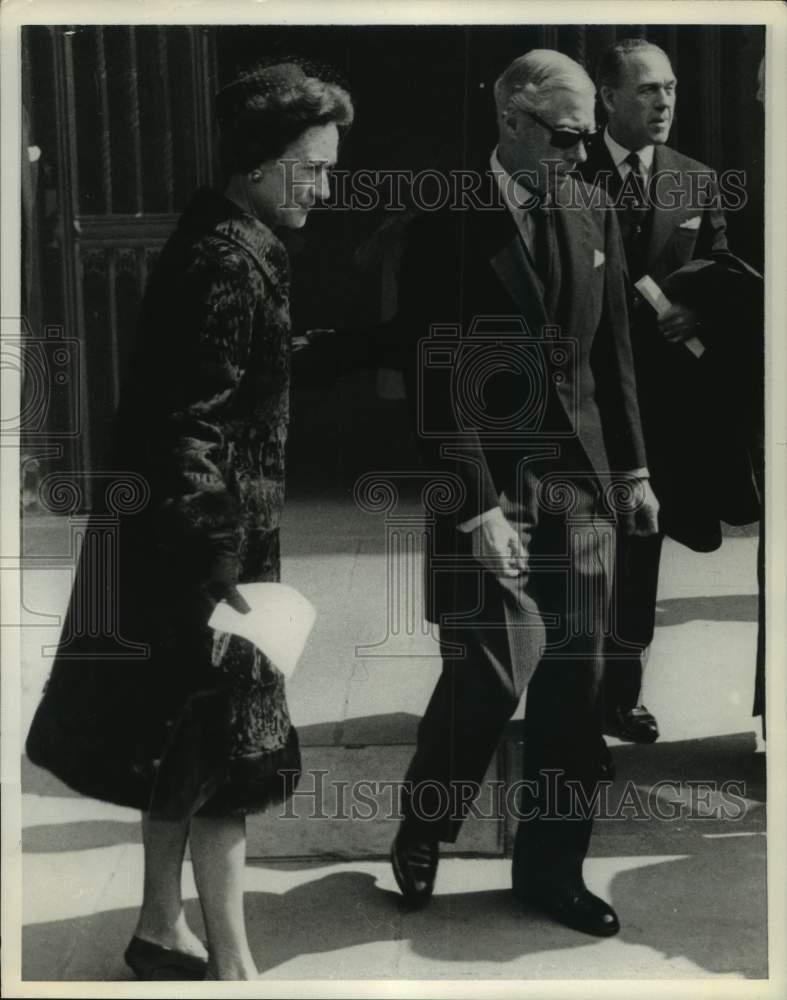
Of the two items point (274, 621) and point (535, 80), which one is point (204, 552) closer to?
point (274, 621)

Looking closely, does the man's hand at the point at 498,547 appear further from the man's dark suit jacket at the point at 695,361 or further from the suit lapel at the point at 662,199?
the suit lapel at the point at 662,199

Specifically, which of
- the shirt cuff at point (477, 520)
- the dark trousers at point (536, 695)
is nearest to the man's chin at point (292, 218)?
the shirt cuff at point (477, 520)

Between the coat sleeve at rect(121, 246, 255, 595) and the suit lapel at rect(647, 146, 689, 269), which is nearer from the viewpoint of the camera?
the coat sleeve at rect(121, 246, 255, 595)

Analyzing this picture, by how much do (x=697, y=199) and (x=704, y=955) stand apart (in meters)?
2.25

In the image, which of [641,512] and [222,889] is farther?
[641,512]

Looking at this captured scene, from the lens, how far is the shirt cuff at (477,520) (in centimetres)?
454

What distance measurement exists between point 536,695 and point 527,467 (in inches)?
26.8

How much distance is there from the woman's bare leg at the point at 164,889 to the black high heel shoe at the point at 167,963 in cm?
2

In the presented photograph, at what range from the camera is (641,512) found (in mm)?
4629

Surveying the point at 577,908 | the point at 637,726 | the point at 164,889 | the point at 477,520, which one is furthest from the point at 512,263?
the point at 164,889

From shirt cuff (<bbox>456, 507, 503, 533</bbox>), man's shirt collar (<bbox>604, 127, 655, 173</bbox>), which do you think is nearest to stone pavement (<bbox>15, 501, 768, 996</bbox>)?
shirt cuff (<bbox>456, 507, 503, 533</bbox>)

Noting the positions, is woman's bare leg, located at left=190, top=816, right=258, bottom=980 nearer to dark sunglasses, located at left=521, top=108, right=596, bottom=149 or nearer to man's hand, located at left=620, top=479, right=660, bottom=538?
man's hand, located at left=620, top=479, right=660, bottom=538

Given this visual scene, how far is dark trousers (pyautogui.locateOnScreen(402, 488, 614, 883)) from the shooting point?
4578 millimetres

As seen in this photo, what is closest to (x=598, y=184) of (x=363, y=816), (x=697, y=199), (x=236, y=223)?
(x=697, y=199)
